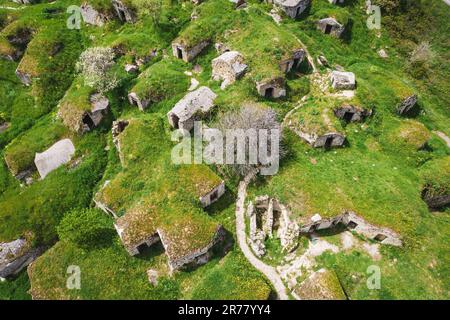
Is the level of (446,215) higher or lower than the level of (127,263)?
lower

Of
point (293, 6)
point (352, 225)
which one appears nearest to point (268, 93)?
point (293, 6)

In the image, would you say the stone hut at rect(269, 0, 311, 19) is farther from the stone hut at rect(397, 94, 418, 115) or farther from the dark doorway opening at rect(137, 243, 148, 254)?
the dark doorway opening at rect(137, 243, 148, 254)

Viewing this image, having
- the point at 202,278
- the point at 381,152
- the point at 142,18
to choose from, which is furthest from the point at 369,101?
the point at 142,18

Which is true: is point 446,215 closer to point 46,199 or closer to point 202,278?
point 202,278

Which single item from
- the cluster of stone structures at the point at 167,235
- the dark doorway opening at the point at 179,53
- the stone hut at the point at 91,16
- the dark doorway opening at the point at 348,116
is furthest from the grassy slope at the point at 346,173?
the dark doorway opening at the point at 179,53

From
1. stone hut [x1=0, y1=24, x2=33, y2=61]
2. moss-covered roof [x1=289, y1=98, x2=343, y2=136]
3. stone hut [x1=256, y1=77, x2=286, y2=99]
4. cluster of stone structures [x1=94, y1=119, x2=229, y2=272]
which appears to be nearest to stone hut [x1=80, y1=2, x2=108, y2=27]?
stone hut [x1=0, y1=24, x2=33, y2=61]

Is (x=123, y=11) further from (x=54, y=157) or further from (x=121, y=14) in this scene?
(x=54, y=157)
